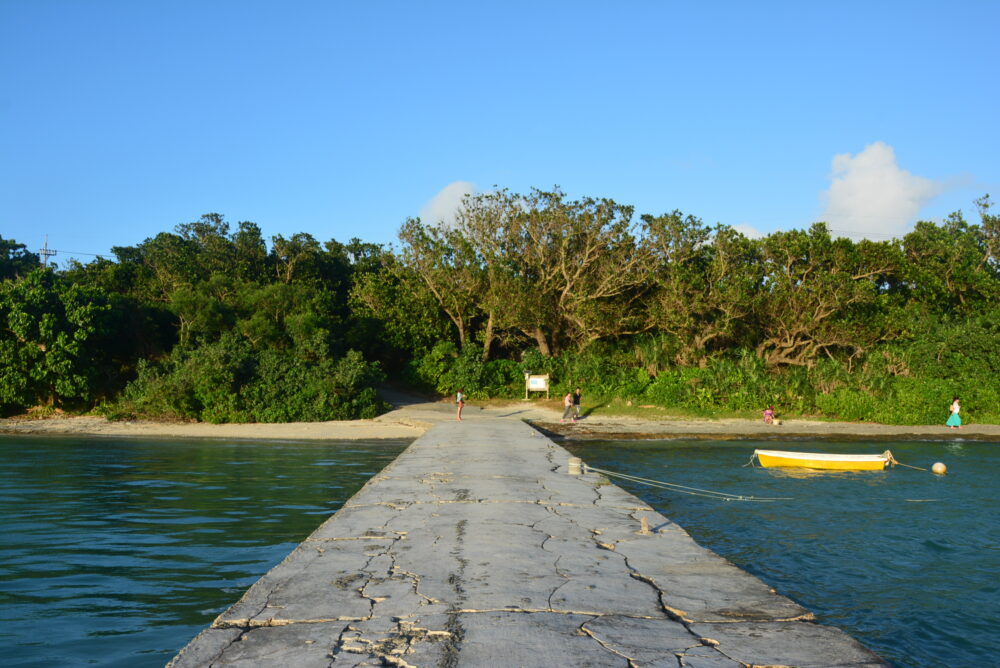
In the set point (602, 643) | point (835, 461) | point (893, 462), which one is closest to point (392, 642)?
point (602, 643)

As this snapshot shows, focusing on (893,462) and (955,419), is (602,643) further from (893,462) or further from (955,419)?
(955,419)

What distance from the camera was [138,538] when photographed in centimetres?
1055

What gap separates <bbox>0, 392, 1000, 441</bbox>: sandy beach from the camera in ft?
91.9

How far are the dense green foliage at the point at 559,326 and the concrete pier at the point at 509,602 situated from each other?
79.0 feet

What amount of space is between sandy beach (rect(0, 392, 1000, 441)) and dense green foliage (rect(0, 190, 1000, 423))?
1.05 metres

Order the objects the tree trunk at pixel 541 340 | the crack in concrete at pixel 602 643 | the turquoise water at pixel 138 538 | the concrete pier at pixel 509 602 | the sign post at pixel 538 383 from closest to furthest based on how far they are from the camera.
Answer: the crack in concrete at pixel 602 643 < the concrete pier at pixel 509 602 < the turquoise water at pixel 138 538 < the sign post at pixel 538 383 < the tree trunk at pixel 541 340

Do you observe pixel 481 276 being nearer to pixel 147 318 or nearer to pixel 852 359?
pixel 147 318

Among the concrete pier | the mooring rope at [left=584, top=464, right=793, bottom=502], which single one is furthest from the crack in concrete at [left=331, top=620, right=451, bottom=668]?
the mooring rope at [left=584, top=464, right=793, bottom=502]

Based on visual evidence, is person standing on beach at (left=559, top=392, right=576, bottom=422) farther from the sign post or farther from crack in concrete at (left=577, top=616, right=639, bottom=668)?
crack in concrete at (left=577, top=616, right=639, bottom=668)

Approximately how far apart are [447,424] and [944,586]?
1835cm

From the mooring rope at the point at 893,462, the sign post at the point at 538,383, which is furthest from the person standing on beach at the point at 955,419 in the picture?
the sign post at the point at 538,383

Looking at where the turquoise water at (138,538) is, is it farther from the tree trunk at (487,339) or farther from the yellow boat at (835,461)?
the tree trunk at (487,339)

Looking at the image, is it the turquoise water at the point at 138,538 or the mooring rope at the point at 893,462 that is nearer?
the turquoise water at the point at 138,538

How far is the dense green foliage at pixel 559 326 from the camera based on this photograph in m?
30.8
